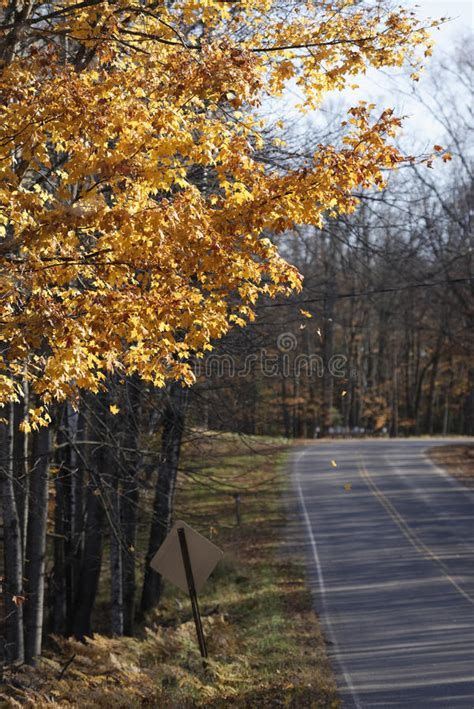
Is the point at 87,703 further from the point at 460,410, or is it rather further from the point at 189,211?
the point at 460,410

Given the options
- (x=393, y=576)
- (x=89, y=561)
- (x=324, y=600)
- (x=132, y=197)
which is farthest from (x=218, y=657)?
(x=132, y=197)

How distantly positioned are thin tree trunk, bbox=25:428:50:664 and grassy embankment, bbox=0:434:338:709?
0.48 metres

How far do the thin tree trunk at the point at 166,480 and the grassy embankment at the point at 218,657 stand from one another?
0.46m

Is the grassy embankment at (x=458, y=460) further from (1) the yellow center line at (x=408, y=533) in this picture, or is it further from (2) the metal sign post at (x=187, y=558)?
(2) the metal sign post at (x=187, y=558)

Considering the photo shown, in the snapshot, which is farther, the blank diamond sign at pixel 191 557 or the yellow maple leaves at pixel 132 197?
the blank diamond sign at pixel 191 557

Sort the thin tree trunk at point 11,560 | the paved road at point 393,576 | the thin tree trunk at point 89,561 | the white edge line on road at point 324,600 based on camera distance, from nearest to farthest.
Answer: the white edge line on road at point 324,600
the paved road at point 393,576
the thin tree trunk at point 11,560
the thin tree trunk at point 89,561

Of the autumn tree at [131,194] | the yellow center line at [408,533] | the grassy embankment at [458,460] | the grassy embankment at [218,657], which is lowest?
the grassy embankment at [218,657]

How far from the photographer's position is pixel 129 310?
822 centimetres

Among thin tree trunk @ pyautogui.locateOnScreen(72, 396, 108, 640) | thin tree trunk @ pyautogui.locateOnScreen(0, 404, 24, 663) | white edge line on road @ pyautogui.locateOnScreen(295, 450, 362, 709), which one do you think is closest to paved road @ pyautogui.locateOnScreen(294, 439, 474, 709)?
white edge line on road @ pyautogui.locateOnScreen(295, 450, 362, 709)

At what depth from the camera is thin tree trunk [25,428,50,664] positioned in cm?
1458

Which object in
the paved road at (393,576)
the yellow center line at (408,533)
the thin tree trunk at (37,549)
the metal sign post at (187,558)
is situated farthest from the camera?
the yellow center line at (408,533)

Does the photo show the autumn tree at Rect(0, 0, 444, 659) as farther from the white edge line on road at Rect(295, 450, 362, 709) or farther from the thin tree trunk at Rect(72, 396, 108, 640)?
the thin tree trunk at Rect(72, 396, 108, 640)

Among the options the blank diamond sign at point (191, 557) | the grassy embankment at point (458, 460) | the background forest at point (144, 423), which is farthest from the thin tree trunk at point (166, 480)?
the grassy embankment at point (458, 460)

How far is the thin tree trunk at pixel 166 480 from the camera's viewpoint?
53.8 feet
